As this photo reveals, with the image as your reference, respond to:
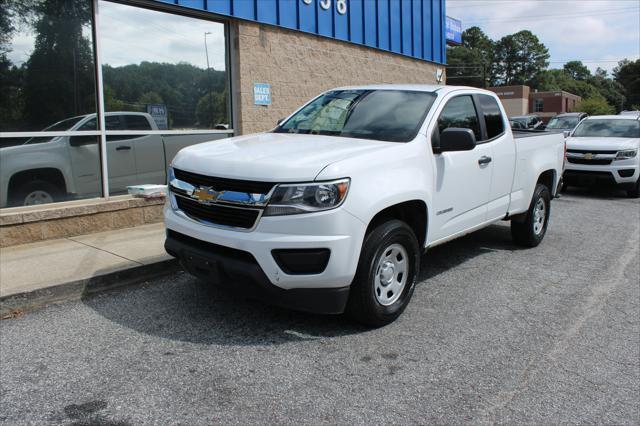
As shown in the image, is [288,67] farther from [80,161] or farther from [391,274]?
[391,274]

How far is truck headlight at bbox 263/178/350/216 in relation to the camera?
3832 mm

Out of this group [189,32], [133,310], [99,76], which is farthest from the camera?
[189,32]

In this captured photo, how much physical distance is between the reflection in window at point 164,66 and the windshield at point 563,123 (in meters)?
13.8

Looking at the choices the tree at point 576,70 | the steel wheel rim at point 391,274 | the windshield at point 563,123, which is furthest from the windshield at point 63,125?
the tree at point 576,70

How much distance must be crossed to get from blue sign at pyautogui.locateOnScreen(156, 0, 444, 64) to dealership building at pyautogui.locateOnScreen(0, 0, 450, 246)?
32mm

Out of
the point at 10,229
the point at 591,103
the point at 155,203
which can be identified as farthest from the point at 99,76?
the point at 591,103

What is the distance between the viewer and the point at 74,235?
22.9 ft

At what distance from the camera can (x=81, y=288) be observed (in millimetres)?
5098

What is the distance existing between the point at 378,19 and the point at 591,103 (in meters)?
59.0

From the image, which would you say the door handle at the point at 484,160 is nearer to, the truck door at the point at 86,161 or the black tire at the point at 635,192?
the truck door at the point at 86,161

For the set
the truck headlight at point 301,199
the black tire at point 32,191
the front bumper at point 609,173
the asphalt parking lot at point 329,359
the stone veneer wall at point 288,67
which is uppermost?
the stone veneer wall at point 288,67

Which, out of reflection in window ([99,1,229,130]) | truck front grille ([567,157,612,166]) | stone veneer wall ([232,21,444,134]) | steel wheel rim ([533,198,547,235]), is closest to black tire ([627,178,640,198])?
truck front grille ([567,157,612,166])

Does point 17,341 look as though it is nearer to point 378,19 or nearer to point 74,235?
point 74,235

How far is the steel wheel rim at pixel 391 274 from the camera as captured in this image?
4281mm
